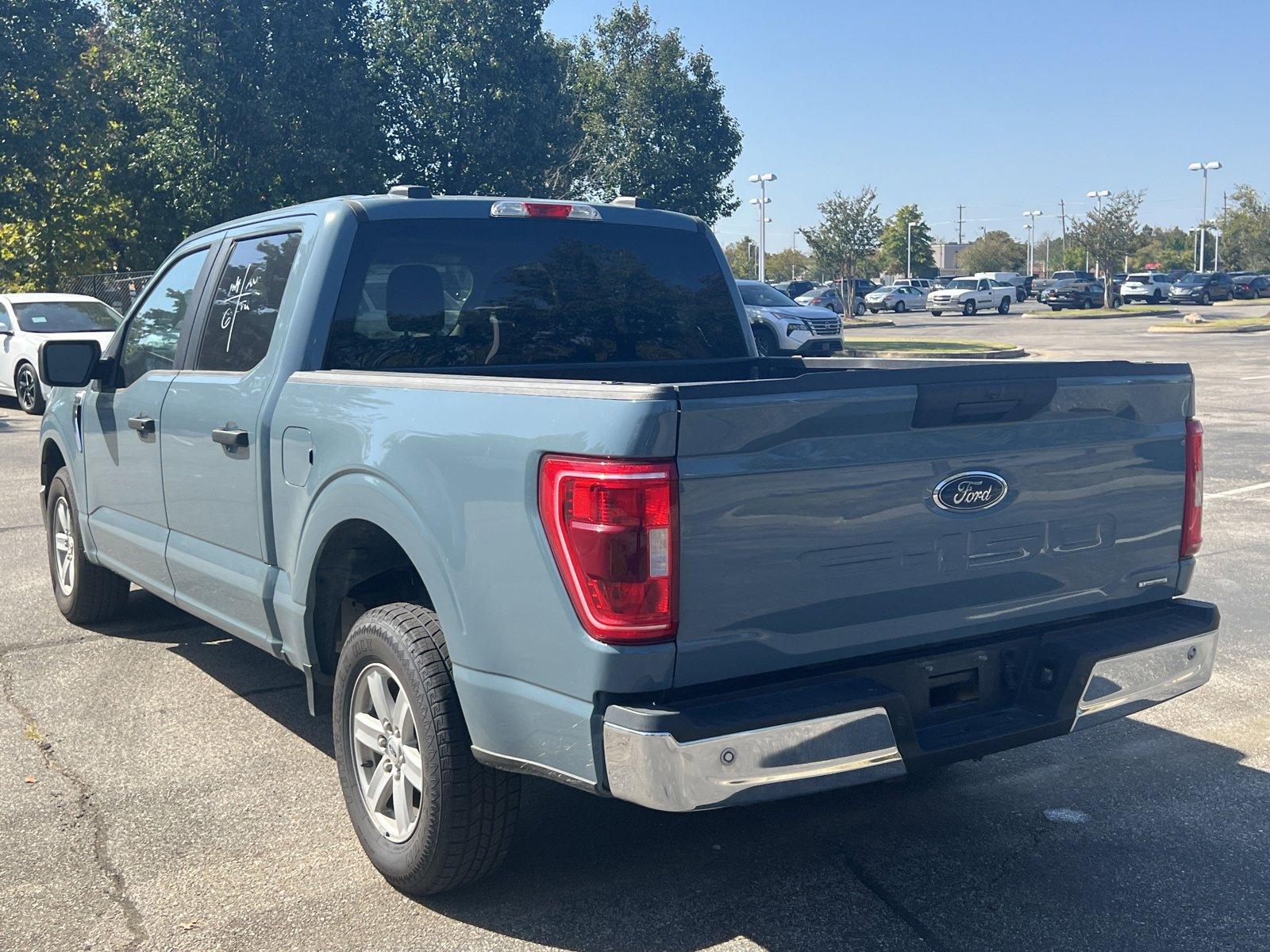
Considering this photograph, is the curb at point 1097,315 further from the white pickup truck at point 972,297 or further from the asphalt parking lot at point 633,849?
the asphalt parking lot at point 633,849

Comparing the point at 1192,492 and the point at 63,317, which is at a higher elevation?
the point at 63,317

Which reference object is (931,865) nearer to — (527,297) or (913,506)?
(913,506)

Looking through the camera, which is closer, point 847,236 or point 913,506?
point 913,506

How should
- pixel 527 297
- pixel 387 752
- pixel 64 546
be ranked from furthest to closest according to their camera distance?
pixel 64 546 < pixel 527 297 < pixel 387 752

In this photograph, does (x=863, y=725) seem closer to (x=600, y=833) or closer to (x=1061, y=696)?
(x=1061, y=696)

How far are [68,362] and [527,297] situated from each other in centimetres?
219

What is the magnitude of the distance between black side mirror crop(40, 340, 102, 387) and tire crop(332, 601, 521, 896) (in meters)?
2.46

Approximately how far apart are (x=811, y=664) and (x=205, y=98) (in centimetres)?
2637

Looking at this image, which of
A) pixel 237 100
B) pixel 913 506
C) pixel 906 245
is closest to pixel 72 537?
pixel 913 506

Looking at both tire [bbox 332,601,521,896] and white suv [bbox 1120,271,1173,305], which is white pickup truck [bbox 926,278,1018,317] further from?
tire [bbox 332,601,521,896]

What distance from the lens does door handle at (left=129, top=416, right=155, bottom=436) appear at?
5.20 metres

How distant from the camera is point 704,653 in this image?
2994 mm

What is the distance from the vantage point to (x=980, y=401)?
329 cm

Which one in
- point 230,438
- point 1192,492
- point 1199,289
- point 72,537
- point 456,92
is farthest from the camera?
point 1199,289
